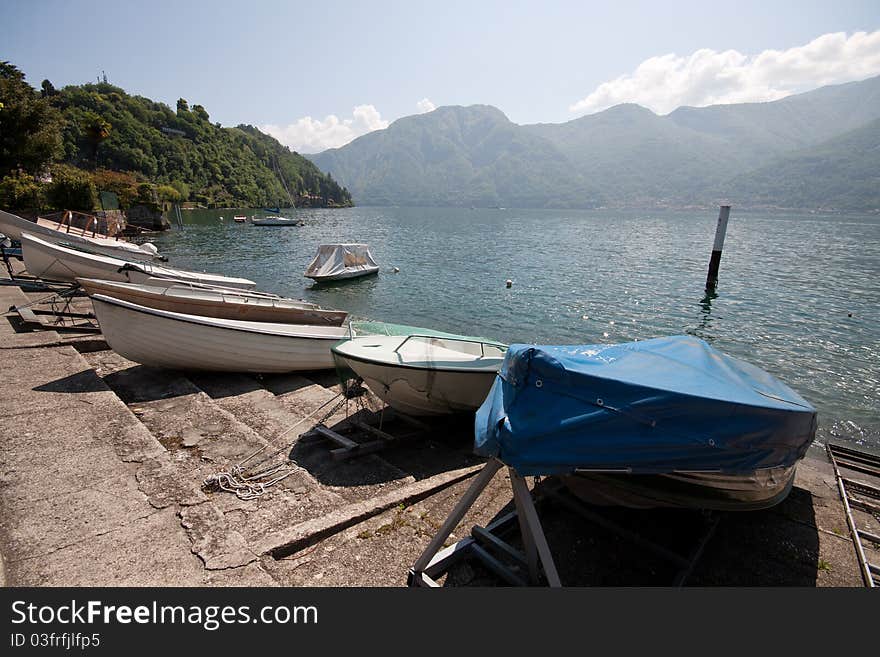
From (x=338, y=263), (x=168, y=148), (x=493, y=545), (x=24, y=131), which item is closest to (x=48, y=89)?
(x=168, y=148)

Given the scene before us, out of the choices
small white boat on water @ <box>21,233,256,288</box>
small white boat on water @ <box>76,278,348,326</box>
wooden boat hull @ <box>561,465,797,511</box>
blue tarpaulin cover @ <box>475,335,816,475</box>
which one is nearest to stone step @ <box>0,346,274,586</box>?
blue tarpaulin cover @ <box>475,335,816,475</box>

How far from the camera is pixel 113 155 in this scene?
12250 cm

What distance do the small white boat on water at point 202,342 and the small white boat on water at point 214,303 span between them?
4.26 feet

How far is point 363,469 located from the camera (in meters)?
6.62

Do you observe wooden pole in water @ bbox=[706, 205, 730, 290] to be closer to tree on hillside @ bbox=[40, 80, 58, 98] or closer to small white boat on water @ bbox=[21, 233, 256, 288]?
small white boat on water @ bbox=[21, 233, 256, 288]

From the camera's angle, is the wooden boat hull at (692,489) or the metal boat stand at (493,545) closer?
the metal boat stand at (493,545)

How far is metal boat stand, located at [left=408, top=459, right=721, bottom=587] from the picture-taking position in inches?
147

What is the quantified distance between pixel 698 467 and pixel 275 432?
656 cm

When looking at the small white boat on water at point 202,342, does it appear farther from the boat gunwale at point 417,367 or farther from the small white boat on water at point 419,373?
the boat gunwale at point 417,367

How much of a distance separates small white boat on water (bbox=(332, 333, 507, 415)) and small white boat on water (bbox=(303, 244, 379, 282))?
22.9 m

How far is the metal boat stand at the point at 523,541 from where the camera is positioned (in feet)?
12.3

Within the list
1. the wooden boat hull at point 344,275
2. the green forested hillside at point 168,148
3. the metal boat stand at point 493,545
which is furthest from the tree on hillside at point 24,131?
the green forested hillside at point 168,148

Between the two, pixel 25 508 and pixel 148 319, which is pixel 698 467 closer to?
pixel 25 508
